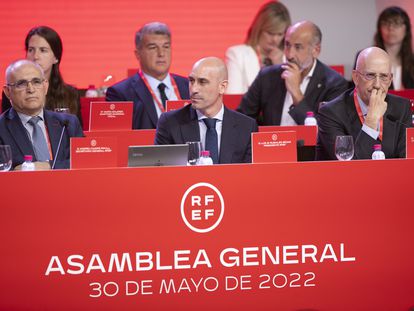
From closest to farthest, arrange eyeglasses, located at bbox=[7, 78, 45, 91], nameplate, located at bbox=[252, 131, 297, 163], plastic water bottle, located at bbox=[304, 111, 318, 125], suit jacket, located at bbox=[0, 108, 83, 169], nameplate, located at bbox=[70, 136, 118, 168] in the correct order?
nameplate, located at bbox=[70, 136, 118, 168]
nameplate, located at bbox=[252, 131, 297, 163]
suit jacket, located at bbox=[0, 108, 83, 169]
eyeglasses, located at bbox=[7, 78, 45, 91]
plastic water bottle, located at bbox=[304, 111, 318, 125]

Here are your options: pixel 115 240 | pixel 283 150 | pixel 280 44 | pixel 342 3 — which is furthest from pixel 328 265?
pixel 342 3

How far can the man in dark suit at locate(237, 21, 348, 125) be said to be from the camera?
5.44 meters

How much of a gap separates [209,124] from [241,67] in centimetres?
251

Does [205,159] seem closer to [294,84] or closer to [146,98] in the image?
[146,98]

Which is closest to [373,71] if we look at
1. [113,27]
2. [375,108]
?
[375,108]

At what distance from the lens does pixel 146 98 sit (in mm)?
5391

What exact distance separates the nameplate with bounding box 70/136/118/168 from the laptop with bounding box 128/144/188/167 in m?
0.07

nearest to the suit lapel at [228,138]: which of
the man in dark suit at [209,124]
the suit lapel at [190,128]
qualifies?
the man in dark suit at [209,124]

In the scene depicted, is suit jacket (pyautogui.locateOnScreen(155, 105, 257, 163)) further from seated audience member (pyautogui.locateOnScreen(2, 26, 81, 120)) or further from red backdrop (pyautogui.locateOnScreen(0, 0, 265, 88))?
red backdrop (pyautogui.locateOnScreen(0, 0, 265, 88))

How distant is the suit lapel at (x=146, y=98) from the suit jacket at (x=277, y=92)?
623mm

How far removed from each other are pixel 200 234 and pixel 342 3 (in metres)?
5.46

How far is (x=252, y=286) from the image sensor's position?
3.28m

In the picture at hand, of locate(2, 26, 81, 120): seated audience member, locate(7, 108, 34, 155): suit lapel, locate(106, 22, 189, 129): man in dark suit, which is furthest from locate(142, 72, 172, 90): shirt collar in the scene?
locate(7, 108, 34, 155): suit lapel

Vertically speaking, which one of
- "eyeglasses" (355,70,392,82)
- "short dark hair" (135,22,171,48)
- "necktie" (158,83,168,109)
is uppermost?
"short dark hair" (135,22,171,48)
